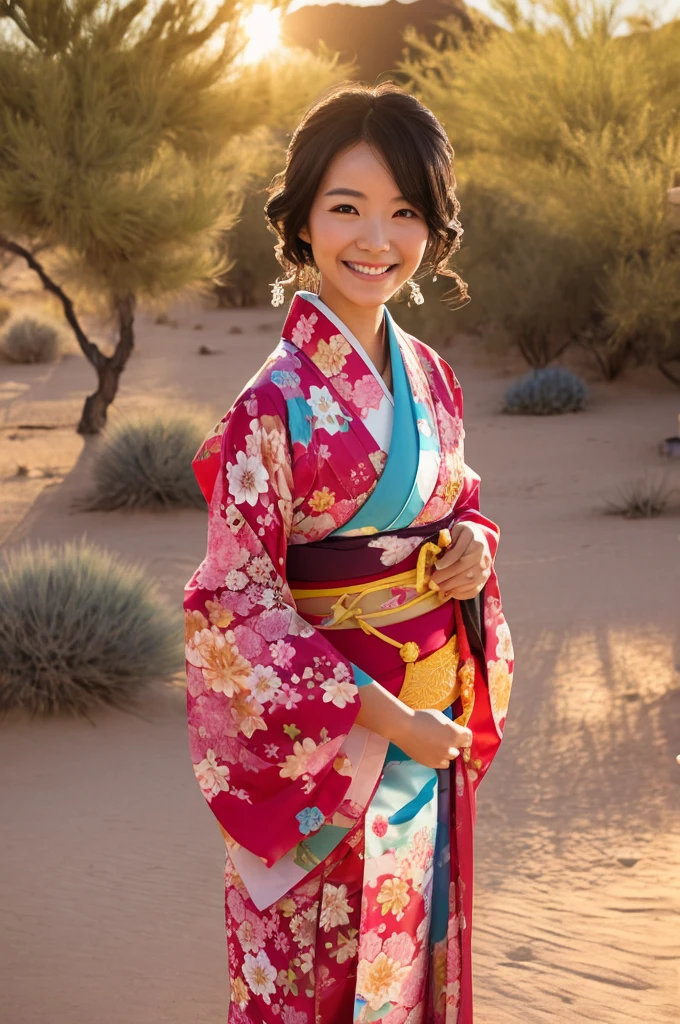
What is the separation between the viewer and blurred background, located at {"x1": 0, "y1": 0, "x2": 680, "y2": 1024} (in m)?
3.35

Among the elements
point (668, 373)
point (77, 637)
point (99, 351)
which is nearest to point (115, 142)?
point (99, 351)

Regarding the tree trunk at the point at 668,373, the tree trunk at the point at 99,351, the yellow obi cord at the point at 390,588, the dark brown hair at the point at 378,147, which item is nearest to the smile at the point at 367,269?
the dark brown hair at the point at 378,147

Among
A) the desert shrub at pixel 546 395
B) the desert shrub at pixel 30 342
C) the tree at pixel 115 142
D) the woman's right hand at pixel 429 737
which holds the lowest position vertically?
the desert shrub at pixel 546 395

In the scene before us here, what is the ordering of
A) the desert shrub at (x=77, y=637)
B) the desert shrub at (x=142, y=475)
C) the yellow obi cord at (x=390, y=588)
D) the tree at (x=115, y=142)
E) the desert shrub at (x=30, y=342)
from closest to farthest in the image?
the yellow obi cord at (x=390, y=588) → the desert shrub at (x=77, y=637) → the desert shrub at (x=142, y=475) → the tree at (x=115, y=142) → the desert shrub at (x=30, y=342)

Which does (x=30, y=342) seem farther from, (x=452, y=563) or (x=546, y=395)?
(x=452, y=563)

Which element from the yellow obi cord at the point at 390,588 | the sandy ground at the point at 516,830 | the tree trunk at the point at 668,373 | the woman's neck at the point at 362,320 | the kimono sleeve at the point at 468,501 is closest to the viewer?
the yellow obi cord at the point at 390,588

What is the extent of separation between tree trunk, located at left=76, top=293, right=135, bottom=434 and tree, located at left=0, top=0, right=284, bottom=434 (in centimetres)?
2

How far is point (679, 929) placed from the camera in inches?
129

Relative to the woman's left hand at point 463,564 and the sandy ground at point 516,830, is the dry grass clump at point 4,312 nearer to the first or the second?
the sandy ground at point 516,830

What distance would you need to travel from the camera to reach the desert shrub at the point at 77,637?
490 cm

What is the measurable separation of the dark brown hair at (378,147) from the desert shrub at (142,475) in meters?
A: 7.32

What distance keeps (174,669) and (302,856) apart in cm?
363

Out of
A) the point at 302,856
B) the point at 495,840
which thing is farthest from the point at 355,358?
the point at 495,840

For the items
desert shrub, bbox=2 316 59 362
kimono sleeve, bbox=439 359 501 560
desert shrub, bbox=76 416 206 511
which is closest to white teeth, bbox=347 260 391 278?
kimono sleeve, bbox=439 359 501 560
